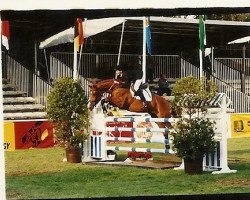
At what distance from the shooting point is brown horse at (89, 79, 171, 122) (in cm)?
1268

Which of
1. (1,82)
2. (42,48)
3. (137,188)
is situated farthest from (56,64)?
(137,188)

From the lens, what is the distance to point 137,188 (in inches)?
460

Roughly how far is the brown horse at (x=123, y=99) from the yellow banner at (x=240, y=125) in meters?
1.13

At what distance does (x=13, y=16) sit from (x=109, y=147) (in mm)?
3317

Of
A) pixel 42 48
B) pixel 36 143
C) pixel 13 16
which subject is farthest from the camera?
pixel 36 143

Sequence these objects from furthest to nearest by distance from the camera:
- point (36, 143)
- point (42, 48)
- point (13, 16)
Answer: point (36, 143), point (42, 48), point (13, 16)

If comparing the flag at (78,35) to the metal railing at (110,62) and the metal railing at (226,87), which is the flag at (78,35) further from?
the metal railing at (226,87)

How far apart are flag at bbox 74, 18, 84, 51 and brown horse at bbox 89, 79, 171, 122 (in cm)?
69

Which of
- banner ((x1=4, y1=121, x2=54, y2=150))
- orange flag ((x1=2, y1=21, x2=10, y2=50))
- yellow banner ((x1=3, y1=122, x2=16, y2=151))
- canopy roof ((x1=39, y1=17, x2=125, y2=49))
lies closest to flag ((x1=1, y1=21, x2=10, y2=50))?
orange flag ((x1=2, y1=21, x2=10, y2=50))

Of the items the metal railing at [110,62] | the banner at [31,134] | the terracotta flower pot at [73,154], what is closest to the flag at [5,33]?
the metal railing at [110,62]

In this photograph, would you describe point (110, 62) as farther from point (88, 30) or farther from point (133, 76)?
point (88, 30)

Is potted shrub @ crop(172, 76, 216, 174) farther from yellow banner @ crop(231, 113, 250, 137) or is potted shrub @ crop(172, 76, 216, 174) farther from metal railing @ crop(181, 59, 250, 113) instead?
yellow banner @ crop(231, 113, 250, 137)

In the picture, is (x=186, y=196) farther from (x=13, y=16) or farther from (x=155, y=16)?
(x=13, y=16)

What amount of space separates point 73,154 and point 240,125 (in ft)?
8.35
